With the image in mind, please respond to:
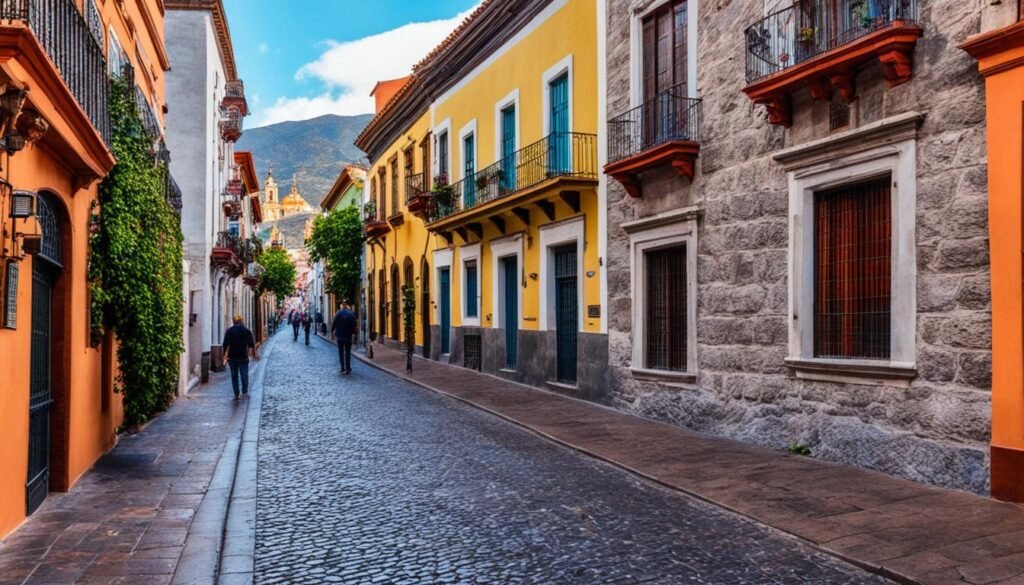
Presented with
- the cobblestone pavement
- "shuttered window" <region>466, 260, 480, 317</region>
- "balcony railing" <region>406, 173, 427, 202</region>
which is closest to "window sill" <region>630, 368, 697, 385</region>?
the cobblestone pavement

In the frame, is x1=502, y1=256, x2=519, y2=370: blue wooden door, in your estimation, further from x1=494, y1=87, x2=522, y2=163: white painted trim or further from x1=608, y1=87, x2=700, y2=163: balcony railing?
Answer: x1=608, y1=87, x2=700, y2=163: balcony railing

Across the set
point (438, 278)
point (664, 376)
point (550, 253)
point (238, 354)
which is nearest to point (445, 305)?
point (438, 278)

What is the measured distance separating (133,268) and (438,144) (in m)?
14.5

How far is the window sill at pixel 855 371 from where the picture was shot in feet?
26.4

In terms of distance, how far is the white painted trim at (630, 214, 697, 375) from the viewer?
450 inches

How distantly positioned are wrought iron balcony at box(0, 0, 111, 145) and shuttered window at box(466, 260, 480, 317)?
41.5 ft

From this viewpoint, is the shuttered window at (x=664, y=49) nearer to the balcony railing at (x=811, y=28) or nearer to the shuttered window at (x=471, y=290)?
the balcony railing at (x=811, y=28)

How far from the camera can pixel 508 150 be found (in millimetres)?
18719

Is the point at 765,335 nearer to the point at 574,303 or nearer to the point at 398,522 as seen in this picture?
the point at 398,522

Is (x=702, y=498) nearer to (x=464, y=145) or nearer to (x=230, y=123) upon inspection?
(x=464, y=145)

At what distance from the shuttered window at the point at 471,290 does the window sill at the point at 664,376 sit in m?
8.97

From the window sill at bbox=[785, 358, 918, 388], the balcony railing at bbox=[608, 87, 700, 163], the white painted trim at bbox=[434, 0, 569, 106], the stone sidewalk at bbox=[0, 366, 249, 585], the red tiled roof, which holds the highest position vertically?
the red tiled roof

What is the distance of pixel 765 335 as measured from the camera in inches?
394

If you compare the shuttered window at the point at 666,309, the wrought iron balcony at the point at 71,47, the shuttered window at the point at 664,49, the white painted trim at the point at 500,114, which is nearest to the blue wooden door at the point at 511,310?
the white painted trim at the point at 500,114
